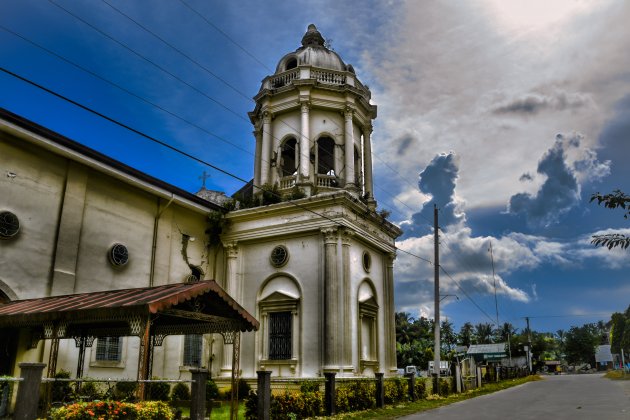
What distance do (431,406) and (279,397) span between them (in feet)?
27.8

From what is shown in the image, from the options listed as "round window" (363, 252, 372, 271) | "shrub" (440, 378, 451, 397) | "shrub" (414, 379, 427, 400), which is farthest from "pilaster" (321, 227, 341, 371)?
"shrub" (440, 378, 451, 397)

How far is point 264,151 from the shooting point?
27.5 m

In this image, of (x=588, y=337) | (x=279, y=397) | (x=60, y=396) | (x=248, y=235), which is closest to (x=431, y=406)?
(x=279, y=397)

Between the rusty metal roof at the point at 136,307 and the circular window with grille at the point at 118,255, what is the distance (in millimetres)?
4501

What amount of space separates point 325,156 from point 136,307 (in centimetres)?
1794

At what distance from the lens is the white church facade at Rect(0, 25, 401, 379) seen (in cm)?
1741

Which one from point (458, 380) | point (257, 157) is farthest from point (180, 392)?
point (458, 380)

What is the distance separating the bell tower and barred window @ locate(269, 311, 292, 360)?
599 cm

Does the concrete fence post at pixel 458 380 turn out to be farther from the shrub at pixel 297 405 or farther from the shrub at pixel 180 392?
the shrub at pixel 180 392

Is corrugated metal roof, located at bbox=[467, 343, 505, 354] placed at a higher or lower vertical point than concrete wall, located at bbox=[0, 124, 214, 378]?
lower

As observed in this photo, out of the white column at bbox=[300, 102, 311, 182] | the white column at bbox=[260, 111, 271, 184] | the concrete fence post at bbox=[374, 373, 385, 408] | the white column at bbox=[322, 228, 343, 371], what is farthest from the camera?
the white column at bbox=[260, 111, 271, 184]

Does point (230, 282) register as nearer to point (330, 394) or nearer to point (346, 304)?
point (346, 304)

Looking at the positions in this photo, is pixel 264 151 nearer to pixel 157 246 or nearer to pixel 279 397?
pixel 157 246

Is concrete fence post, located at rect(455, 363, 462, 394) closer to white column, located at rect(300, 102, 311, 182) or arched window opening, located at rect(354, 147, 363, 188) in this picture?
arched window opening, located at rect(354, 147, 363, 188)
